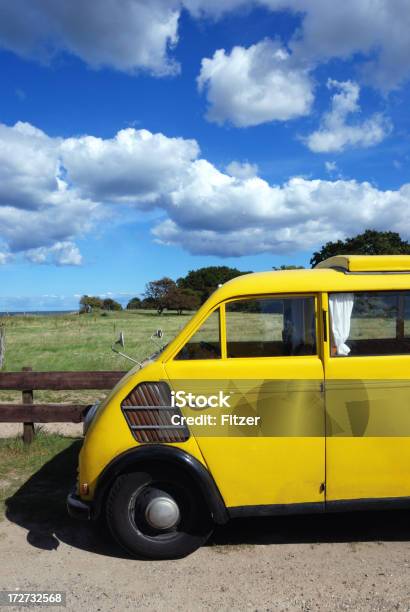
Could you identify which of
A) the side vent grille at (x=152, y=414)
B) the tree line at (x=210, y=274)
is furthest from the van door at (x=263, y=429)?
the tree line at (x=210, y=274)

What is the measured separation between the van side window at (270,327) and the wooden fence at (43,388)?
10.1 ft

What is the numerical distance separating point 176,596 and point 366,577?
136 centimetres

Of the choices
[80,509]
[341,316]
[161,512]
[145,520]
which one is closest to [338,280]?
[341,316]

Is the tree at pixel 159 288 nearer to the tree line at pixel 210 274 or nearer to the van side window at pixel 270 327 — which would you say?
the tree line at pixel 210 274

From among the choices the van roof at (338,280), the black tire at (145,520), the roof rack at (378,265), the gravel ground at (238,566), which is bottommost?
the gravel ground at (238,566)

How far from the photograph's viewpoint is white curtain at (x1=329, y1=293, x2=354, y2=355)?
3.97 m

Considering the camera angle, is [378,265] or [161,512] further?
[378,265]

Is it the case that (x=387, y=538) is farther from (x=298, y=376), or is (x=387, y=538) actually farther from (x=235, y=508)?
(x=298, y=376)

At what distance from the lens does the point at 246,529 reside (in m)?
4.49

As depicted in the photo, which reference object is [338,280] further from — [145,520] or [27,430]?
[27,430]

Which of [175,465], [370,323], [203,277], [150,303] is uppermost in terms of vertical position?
[203,277]

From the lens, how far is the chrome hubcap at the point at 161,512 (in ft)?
12.9

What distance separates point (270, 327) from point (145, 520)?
182 cm

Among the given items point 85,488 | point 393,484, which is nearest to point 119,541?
point 85,488
